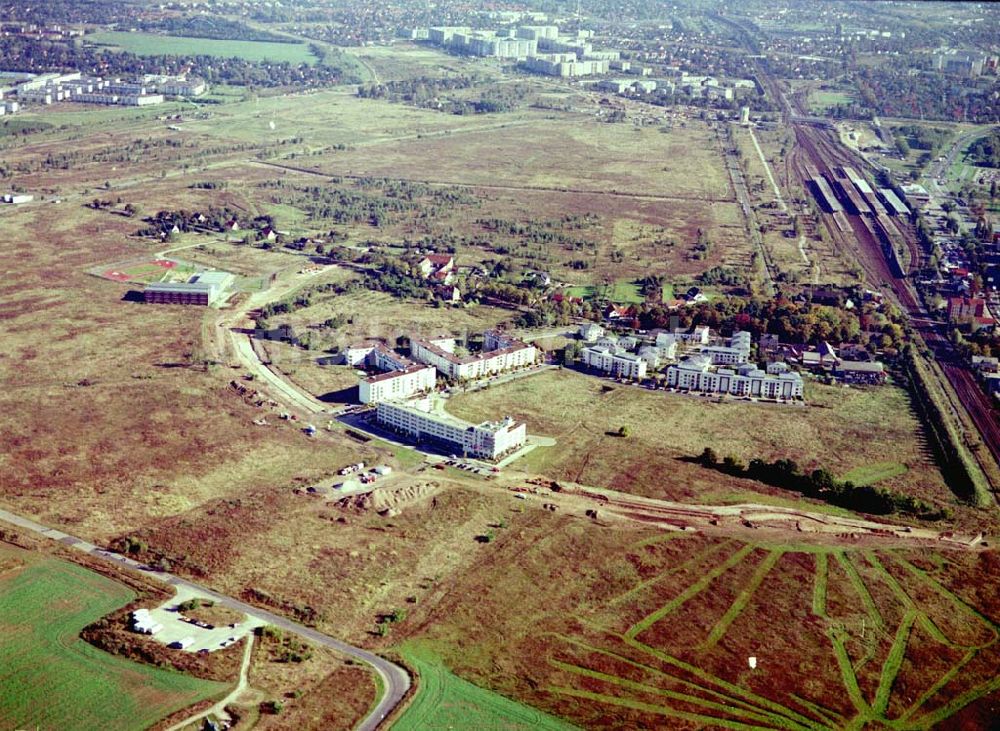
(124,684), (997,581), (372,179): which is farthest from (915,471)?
(372,179)

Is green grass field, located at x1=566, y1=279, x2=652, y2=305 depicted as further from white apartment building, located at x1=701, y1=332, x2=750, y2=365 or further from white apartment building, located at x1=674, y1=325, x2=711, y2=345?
white apartment building, located at x1=701, y1=332, x2=750, y2=365

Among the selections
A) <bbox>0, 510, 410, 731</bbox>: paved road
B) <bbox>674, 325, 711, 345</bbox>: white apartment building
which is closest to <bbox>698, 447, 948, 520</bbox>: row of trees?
<bbox>674, 325, 711, 345</bbox>: white apartment building

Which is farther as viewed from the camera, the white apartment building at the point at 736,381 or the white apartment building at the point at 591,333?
the white apartment building at the point at 591,333

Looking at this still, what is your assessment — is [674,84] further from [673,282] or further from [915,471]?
[915,471]

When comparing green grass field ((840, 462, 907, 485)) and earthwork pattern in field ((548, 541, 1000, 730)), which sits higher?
green grass field ((840, 462, 907, 485))

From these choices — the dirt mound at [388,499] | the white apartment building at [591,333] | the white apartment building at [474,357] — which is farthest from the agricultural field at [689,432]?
the dirt mound at [388,499]

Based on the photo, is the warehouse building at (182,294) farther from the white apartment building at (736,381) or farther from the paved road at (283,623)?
the white apartment building at (736,381)
